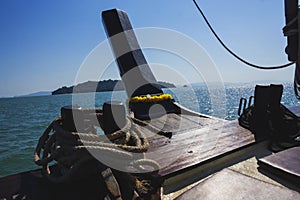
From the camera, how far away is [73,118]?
46.9 inches

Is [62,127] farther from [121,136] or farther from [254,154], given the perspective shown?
[254,154]

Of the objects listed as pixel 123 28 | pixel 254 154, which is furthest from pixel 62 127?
pixel 123 28

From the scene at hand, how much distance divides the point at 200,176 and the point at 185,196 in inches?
19.0

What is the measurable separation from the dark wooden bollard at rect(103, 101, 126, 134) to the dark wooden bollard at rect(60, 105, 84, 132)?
150 mm

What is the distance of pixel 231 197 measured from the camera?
1101mm

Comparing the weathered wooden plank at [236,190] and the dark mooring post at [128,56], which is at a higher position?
the dark mooring post at [128,56]

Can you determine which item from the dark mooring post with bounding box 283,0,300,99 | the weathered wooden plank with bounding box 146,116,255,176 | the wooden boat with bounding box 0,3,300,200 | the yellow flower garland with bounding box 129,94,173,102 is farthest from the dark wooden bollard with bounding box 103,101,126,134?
the yellow flower garland with bounding box 129,94,173,102

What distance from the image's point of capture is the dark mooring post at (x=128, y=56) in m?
5.55

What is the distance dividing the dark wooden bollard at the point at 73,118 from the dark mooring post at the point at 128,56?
4.30m

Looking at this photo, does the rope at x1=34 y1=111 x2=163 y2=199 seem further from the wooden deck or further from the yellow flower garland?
the yellow flower garland

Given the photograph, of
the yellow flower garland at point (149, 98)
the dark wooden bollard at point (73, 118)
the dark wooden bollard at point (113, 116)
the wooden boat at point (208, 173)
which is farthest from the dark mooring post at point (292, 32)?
the yellow flower garland at point (149, 98)

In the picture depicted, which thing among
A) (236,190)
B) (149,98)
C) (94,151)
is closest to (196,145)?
(236,190)

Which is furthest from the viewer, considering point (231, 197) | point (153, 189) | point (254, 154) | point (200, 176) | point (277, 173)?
point (254, 154)

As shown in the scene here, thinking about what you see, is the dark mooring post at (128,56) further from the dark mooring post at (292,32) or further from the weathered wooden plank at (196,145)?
the dark mooring post at (292,32)
